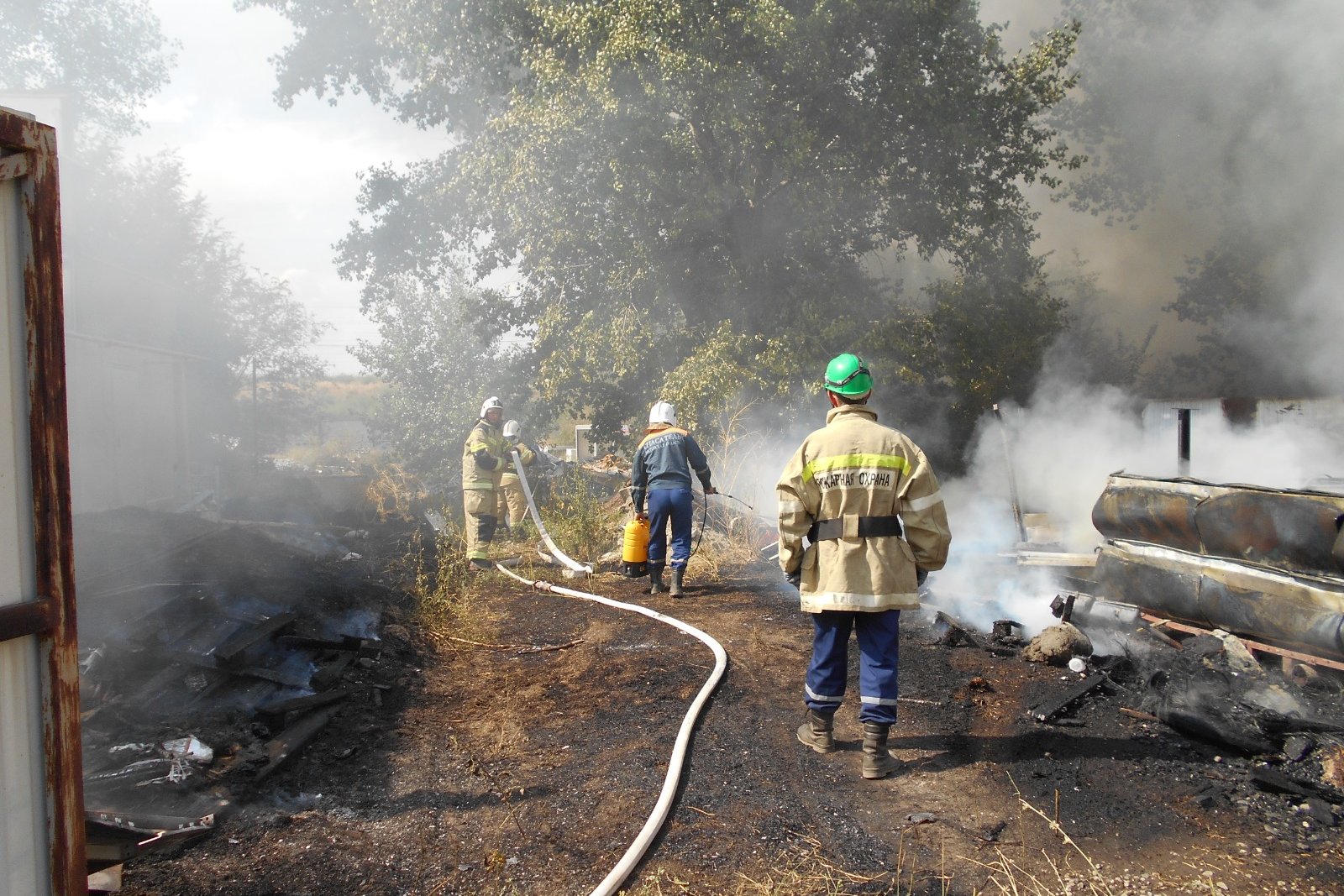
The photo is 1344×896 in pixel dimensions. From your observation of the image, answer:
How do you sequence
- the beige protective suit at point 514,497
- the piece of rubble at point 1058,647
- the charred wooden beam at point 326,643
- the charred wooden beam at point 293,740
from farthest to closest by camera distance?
1. the beige protective suit at point 514,497
2. the charred wooden beam at point 326,643
3. the piece of rubble at point 1058,647
4. the charred wooden beam at point 293,740

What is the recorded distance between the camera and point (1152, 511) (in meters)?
5.66

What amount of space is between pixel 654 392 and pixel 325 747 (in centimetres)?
1066

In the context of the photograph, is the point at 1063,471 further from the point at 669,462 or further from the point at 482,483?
Answer: the point at 482,483

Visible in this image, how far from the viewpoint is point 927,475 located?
11.8ft

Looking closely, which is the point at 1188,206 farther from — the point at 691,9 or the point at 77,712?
the point at 77,712

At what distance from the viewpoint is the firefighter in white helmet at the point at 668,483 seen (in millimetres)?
7090

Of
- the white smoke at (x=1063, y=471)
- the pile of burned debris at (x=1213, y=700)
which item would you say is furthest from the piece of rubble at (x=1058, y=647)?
the white smoke at (x=1063, y=471)

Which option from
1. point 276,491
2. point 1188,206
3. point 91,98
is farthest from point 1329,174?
point 91,98

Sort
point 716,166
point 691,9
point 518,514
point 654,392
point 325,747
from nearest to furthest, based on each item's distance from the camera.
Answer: point 325,747
point 518,514
point 691,9
point 716,166
point 654,392

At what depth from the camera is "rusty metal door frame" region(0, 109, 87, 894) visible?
1.84 metres

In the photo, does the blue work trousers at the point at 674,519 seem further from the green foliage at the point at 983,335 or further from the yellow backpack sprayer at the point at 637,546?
the green foliage at the point at 983,335

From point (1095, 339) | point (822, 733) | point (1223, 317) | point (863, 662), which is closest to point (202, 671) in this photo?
point (822, 733)

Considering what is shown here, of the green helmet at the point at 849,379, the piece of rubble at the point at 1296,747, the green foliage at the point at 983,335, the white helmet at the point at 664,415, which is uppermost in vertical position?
the green foliage at the point at 983,335

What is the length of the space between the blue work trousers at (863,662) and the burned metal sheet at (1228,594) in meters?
2.90
